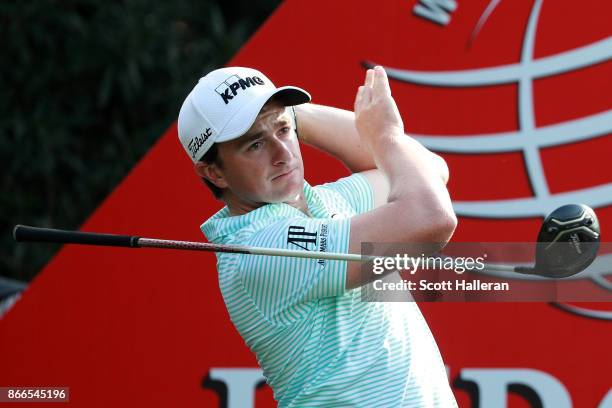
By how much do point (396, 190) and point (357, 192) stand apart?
1.55ft

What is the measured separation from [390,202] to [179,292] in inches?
68.6

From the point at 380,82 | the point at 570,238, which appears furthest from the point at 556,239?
the point at 380,82

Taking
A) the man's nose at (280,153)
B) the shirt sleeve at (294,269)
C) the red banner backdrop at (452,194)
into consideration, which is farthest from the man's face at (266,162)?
the red banner backdrop at (452,194)

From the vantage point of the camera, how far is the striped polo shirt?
2.74 m

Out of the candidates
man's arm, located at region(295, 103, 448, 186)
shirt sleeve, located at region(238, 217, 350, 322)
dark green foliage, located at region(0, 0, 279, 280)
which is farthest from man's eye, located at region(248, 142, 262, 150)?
dark green foliage, located at region(0, 0, 279, 280)

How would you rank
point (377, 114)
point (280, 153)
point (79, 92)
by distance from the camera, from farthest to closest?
point (79, 92) < point (280, 153) < point (377, 114)

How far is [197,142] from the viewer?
9.66 feet

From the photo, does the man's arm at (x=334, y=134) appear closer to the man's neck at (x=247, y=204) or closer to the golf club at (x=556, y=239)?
the man's neck at (x=247, y=204)

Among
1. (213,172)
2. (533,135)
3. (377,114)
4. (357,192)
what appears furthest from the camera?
(533,135)

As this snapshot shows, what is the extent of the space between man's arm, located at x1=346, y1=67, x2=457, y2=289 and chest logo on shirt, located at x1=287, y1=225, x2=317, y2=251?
0.30 ft

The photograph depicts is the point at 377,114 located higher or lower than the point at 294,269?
higher

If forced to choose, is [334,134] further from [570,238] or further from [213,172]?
[570,238]

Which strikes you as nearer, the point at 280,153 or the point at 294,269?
the point at 294,269

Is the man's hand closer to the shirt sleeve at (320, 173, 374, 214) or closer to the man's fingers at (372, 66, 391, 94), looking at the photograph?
the man's fingers at (372, 66, 391, 94)
